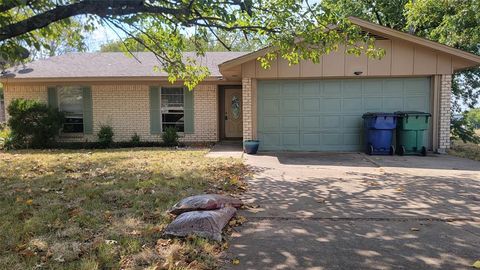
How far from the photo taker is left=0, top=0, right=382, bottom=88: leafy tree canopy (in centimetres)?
524

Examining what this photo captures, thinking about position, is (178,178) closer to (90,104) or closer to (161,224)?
(161,224)

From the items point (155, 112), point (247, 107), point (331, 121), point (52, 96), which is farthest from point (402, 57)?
point (52, 96)

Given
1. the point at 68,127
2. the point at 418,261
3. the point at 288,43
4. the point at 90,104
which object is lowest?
the point at 418,261

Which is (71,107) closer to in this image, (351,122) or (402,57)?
(351,122)

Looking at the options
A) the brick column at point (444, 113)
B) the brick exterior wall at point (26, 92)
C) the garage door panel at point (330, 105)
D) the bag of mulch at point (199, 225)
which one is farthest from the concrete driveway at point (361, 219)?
the brick exterior wall at point (26, 92)

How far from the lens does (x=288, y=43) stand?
741 centimetres

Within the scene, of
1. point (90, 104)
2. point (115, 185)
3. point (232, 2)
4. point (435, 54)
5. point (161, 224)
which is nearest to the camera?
point (161, 224)

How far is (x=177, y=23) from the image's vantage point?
7262 mm

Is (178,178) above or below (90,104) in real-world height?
below

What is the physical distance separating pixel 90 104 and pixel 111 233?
1138cm

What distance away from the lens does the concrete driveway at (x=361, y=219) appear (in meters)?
Result: 3.55

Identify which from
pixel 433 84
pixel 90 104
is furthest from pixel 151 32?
pixel 433 84

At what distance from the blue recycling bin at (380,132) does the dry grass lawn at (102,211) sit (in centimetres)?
438

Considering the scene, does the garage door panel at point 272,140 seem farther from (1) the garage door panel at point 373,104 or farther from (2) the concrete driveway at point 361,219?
(2) the concrete driveway at point 361,219
